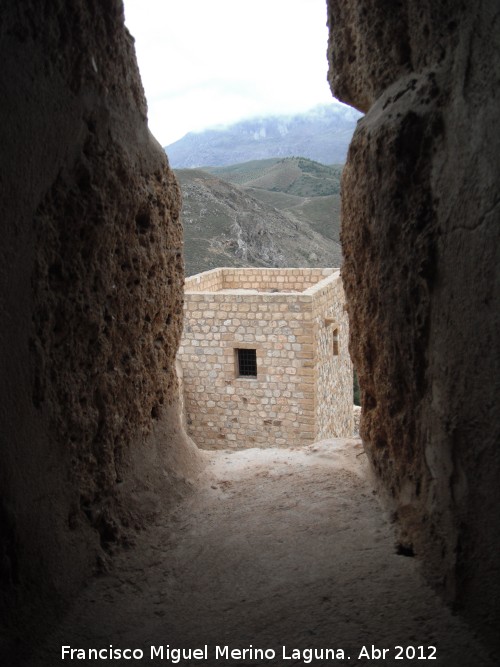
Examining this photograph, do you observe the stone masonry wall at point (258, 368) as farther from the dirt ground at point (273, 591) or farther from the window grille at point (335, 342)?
the dirt ground at point (273, 591)

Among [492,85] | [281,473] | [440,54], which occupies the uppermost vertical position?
[440,54]

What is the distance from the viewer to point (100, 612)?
9.62 ft

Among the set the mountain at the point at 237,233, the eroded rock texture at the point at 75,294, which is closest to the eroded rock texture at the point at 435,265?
the eroded rock texture at the point at 75,294

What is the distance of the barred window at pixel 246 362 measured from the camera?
1183 centimetres

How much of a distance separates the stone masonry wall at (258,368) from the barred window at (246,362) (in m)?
0.12

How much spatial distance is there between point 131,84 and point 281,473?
9.00ft

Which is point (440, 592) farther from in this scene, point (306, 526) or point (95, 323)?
point (95, 323)

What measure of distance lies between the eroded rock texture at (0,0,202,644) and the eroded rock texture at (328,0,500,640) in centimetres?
129

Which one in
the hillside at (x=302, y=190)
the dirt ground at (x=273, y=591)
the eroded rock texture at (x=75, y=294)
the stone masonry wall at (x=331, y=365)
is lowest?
the stone masonry wall at (x=331, y=365)

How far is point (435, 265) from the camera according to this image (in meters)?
2.77

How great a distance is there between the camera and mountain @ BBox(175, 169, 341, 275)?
33.8 metres

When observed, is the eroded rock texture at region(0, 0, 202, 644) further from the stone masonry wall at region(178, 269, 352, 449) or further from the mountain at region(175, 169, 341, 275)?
the mountain at region(175, 169, 341, 275)

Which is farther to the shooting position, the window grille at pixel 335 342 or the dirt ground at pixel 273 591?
the window grille at pixel 335 342

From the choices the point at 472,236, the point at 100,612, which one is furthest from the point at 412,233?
the point at 100,612
